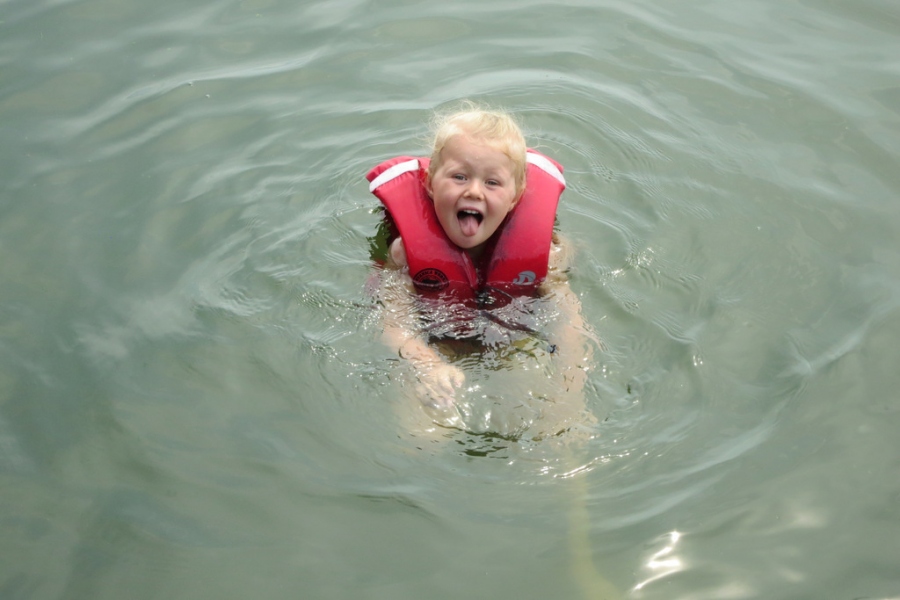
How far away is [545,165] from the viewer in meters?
4.69

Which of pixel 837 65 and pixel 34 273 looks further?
pixel 837 65

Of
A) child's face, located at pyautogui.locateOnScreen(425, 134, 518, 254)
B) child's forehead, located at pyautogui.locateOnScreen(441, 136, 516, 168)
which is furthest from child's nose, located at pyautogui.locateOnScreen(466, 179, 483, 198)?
child's forehead, located at pyautogui.locateOnScreen(441, 136, 516, 168)

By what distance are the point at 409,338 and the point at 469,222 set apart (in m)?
0.60

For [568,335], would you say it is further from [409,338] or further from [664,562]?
[664,562]

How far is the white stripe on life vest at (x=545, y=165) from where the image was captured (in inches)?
183

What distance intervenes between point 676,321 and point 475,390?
104 cm

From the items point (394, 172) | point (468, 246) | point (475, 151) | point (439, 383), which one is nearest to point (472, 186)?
point (475, 151)

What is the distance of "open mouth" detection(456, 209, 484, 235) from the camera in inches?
167

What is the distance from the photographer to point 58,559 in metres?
3.40

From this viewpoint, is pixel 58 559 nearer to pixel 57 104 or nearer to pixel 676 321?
pixel 676 321

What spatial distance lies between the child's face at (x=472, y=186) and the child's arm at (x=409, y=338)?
0.40 metres

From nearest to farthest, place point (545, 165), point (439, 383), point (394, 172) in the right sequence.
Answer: point (439, 383) → point (394, 172) → point (545, 165)

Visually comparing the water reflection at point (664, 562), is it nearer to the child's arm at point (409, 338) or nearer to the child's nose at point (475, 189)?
the child's arm at point (409, 338)

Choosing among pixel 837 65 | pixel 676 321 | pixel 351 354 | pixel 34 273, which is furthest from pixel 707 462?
pixel 837 65
